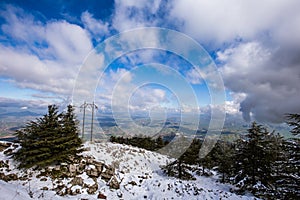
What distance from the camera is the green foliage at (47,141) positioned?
39.4 feet

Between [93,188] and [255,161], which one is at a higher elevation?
[255,161]

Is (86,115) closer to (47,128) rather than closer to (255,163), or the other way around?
(47,128)

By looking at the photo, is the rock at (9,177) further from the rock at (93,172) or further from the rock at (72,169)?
the rock at (93,172)

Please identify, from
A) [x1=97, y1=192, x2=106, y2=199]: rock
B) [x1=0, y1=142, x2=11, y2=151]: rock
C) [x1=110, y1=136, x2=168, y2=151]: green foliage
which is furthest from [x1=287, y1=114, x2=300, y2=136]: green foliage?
[x1=110, y1=136, x2=168, y2=151]: green foliage

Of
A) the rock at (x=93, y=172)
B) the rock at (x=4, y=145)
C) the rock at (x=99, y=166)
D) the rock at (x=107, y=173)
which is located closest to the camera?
the rock at (x=93, y=172)

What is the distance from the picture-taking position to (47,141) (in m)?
12.2

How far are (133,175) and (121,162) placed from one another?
13.8ft

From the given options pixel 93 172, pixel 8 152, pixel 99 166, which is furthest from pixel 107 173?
pixel 8 152

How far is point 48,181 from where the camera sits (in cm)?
1126

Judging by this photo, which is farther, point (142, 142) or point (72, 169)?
point (142, 142)

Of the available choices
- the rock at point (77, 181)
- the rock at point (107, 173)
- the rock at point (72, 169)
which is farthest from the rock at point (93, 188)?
the rock at point (72, 169)

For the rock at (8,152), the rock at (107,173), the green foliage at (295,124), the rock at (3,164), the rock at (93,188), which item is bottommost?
the rock at (93,188)

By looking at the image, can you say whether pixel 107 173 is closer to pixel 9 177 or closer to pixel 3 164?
pixel 9 177

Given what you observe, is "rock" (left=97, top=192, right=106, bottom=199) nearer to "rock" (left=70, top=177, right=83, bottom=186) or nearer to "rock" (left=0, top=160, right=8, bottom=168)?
"rock" (left=70, top=177, right=83, bottom=186)
